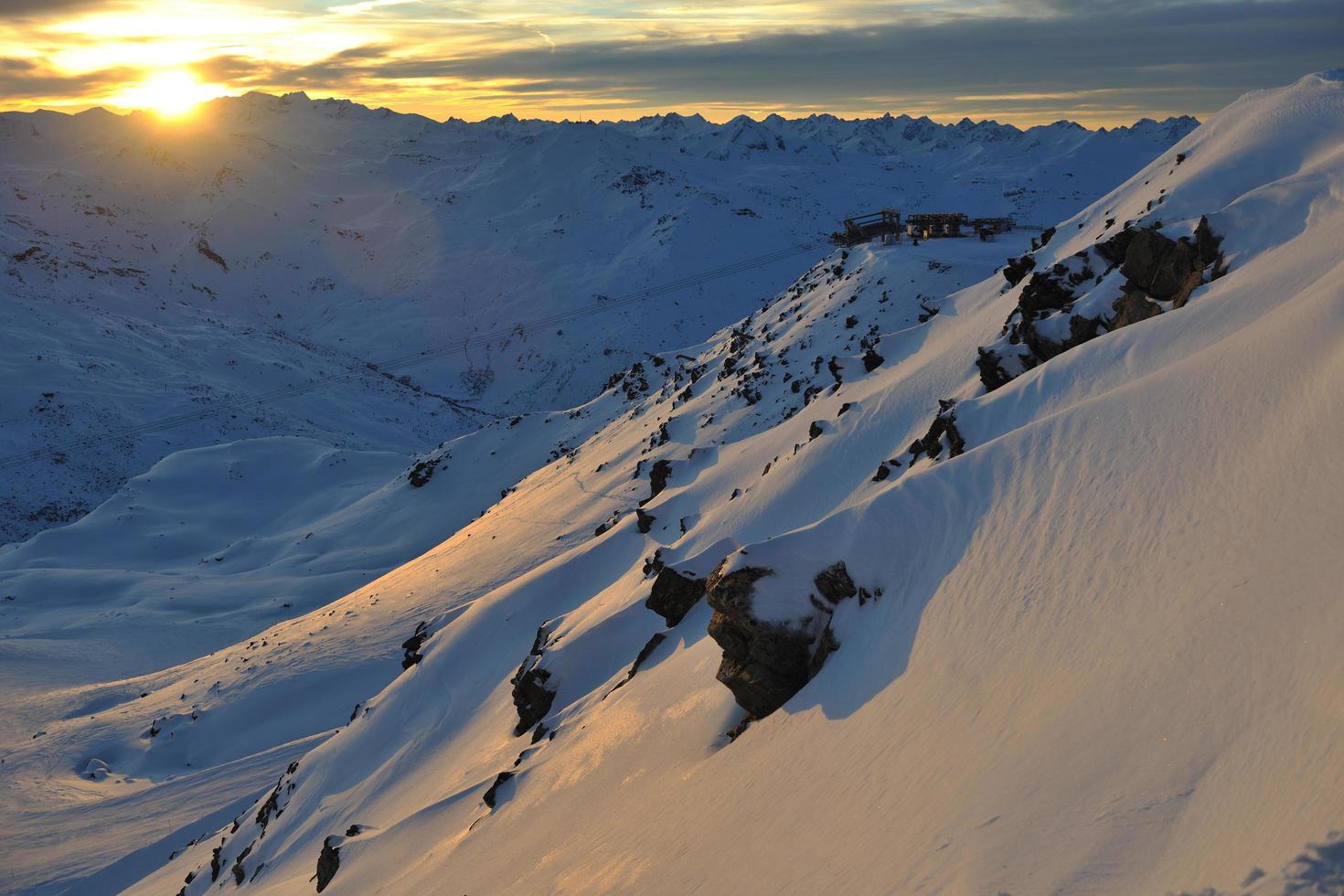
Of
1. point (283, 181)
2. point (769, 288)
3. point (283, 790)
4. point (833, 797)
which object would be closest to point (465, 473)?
point (283, 790)

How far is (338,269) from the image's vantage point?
130625mm

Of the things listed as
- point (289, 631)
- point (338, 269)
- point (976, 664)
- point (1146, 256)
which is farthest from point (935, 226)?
point (338, 269)

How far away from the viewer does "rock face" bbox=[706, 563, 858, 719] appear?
1255cm

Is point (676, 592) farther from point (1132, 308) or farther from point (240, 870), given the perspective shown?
point (240, 870)

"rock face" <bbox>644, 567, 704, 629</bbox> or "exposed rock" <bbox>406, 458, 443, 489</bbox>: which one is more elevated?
"exposed rock" <bbox>406, 458, 443, 489</bbox>

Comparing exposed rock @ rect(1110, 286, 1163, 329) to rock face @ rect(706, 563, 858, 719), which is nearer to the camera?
rock face @ rect(706, 563, 858, 719)

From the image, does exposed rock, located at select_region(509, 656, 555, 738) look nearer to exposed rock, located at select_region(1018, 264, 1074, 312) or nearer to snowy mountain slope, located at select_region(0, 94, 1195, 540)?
exposed rock, located at select_region(1018, 264, 1074, 312)

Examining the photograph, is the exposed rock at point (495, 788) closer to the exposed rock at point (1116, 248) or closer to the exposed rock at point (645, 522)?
the exposed rock at point (645, 522)

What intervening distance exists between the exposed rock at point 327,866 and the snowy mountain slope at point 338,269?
185 feet

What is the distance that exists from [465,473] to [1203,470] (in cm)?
4749

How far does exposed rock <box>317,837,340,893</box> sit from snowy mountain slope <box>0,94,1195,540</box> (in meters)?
56.5

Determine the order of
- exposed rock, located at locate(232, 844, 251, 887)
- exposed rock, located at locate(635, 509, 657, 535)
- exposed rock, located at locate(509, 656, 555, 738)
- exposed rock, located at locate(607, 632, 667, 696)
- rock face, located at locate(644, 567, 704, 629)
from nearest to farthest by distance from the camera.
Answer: exposed rock, located at locate(607, 632, 667, 696) < rock face, located at locate(644, 567, 704, 629) < exposed rock, located at locate(509, 656, 555, 738) < exposed rock, located at locate(232, 844, 251, 887) < exposed rock, located at locate(635, 509, 657, 535)

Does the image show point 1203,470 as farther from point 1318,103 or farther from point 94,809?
point 94,809

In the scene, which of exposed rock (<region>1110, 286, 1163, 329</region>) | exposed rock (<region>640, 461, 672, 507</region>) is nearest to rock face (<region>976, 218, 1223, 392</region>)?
exposed rock (<region>1110, 286, 1163, 329</region>)
